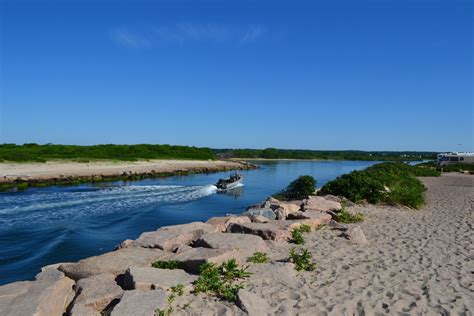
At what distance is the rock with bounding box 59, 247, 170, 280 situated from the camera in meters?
6.71

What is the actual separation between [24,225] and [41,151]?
52378mm

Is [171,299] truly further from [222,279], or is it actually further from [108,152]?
[108,152]

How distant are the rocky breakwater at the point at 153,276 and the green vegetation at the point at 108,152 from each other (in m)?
45.8

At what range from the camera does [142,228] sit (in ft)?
52.0

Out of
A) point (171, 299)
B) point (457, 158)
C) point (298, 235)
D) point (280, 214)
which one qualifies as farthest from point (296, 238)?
point (457, 158)

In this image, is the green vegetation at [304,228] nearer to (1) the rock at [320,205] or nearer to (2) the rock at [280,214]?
(2) the rock at [280,214]

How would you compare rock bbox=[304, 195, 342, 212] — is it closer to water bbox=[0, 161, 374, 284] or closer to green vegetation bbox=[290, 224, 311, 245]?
green vegetation bbox=[290, 224, 311, 245]

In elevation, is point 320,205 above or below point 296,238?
above

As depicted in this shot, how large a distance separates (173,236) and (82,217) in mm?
11050

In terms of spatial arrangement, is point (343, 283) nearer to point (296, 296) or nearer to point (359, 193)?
point (296, 296)

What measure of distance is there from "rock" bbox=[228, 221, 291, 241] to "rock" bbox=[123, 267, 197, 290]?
115 inches

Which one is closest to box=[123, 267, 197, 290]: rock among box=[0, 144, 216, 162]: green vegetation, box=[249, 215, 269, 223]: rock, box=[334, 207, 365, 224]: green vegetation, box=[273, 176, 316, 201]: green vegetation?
box=[249, 215, 269, 223]: rock

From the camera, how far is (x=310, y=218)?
10.7m

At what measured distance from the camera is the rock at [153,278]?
5.76m
